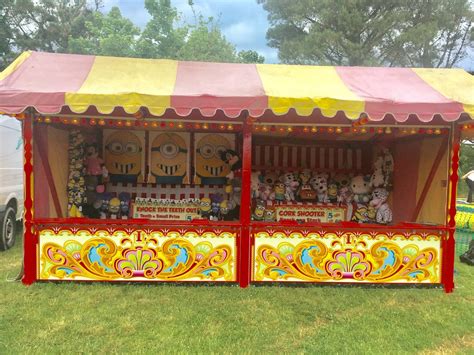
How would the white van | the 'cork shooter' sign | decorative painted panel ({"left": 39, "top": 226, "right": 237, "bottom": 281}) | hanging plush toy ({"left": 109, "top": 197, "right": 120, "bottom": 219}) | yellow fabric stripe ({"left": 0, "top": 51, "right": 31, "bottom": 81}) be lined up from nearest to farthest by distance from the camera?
yellow fabric stripe ({"left": 0, "top": 51, "right": 31, "bottom": 81})
decorative painted panel ({"left": 39, "top": 226, "right": 237, "bottom": 281})
the white van
hanging plush toy ({"left": 109, "top": 197, "right": 120, "bottom": 219})
the 'cork shooter' sign

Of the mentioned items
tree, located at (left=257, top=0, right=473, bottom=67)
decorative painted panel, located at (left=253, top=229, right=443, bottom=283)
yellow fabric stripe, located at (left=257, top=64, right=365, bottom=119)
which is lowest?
decorative painted panel, located at (left=253, top=229, right=443, bottom=283)

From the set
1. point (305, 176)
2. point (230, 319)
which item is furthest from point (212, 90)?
point (305, 176)

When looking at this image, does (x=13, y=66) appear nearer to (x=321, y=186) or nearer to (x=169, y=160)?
(x=169, y=160)

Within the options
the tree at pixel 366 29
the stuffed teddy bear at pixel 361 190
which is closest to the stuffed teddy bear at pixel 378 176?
the stuffed teddy bear at pixel 361 190

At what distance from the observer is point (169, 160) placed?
7.23 metres

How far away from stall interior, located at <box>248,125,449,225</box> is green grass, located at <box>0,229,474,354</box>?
235 centimetres

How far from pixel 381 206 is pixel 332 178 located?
105 cm

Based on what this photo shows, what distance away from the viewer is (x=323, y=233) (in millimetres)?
4809

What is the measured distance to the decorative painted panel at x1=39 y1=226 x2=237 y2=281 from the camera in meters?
4.68

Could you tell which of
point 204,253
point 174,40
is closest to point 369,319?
point 204,253

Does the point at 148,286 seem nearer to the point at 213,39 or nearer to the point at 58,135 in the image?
the point at 58,135

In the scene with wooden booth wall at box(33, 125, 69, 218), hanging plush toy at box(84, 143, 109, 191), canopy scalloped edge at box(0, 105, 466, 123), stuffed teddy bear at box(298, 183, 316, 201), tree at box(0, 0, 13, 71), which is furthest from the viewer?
tree at box(0, 0, 13, 71)

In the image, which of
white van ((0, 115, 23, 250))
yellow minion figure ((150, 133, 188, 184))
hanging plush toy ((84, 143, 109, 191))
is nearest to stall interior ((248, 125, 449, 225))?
yellow minion figure ((150, 133, 188, 184))

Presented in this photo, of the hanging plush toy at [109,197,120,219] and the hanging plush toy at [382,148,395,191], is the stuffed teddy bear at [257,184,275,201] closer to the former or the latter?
the hanging plush toy at [382,148,395,191]
